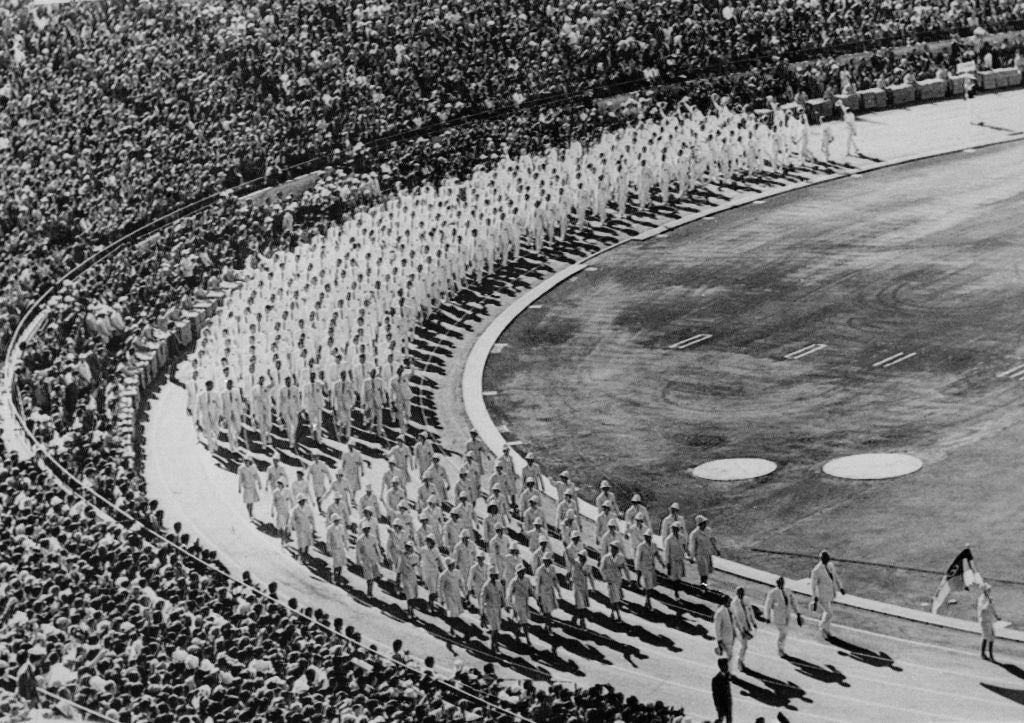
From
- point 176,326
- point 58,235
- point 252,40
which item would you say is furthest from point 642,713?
point 252,40

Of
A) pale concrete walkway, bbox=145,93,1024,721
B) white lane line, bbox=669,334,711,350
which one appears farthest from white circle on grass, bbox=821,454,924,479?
white lane line, bbox=669,334,711,350

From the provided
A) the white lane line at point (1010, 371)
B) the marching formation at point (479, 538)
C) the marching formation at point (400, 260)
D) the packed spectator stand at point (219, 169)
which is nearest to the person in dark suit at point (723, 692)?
the packed spectator stand at point (219, 169)

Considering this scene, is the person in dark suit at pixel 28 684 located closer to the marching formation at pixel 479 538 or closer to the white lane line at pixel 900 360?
the marching formation at pixel 479 538

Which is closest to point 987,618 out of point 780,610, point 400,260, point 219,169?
point 780,610

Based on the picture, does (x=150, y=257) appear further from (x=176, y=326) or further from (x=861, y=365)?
(x=861, y=365)

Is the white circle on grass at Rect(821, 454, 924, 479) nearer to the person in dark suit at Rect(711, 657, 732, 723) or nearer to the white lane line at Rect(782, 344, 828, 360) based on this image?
the white lane line at Rect(782, 344, 828, 360)

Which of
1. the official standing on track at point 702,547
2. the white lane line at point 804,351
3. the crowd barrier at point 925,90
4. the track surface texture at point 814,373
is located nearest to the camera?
the official standing on track at point 702,547
